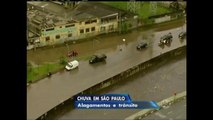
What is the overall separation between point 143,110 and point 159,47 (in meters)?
1.40

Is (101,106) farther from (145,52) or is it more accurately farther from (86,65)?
(145,52)

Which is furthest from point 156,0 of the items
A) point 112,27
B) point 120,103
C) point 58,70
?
point 120,103

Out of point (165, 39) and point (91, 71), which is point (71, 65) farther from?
point (165, 39)

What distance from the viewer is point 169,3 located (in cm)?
551

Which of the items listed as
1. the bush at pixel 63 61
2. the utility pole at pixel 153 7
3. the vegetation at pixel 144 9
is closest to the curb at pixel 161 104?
the bush at pixel 63 61

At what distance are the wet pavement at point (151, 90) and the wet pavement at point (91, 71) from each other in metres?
0.16


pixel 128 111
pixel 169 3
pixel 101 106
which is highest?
pixel 169 3

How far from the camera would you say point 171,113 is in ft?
10.8

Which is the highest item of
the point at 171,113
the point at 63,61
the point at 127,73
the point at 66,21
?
the point at 66,21

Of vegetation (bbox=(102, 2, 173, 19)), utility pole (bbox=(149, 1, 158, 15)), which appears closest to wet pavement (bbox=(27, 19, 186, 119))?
vegetation (bbox=(102, 2, 173, 19))

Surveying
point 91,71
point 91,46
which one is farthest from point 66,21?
point 91,71

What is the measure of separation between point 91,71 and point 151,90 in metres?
0.58

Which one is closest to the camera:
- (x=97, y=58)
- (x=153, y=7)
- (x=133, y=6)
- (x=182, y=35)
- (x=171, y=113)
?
(x=171, y=113)
